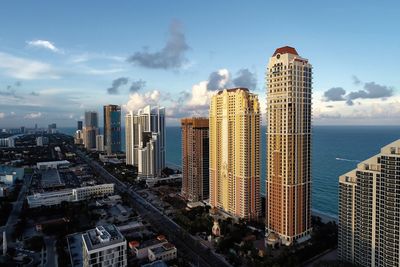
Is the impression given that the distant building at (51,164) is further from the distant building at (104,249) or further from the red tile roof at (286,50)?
the red tile roof at (286,50)

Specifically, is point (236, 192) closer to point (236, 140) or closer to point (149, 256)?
point (236, 140)

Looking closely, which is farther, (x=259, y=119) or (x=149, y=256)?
(x=259, y=119)

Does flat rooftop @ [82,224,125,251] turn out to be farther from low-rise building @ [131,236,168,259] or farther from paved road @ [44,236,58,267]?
paved road @ [44,236,58,267]

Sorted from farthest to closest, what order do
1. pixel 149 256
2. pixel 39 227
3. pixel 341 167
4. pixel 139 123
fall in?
pixel 139 123
pixel 341 167
pixel 39 227
pixel 149 256

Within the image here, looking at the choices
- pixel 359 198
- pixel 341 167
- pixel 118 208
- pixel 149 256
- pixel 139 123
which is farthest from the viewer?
pixel 139 123

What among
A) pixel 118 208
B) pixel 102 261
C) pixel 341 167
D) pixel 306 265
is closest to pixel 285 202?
pixel 306 265

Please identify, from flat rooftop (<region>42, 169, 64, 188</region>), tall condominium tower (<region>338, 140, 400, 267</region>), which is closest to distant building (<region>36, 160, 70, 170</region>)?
flat rooftop (<region>42, 169, 64, 188</region>)

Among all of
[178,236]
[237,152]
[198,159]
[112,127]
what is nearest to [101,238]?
[178,236]
